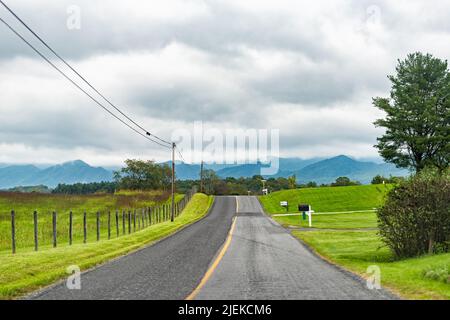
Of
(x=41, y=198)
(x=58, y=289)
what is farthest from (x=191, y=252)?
(x=41, y=198)

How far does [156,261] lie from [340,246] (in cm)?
957

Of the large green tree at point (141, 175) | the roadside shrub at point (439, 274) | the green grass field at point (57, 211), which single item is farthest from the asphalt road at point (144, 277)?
the large green tree at point (141, 175)

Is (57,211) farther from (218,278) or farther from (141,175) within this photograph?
(141,175)

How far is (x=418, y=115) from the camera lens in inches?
2315

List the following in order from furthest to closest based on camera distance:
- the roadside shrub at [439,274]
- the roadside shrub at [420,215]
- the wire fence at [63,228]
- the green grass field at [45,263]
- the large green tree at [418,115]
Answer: the large green tree at [418,115] < the wire fence at [63,228] < the roadside shrub at [420,215] < the green grass field at [45,263] < the roadside shrub at [439,274]

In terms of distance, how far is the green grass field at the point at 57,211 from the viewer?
109 ft

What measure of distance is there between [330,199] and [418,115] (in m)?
18.0

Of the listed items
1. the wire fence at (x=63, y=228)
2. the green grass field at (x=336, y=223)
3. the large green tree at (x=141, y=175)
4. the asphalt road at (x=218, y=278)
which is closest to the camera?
the asphalt road at (x=218, y=278)

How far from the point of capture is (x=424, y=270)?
12.7m

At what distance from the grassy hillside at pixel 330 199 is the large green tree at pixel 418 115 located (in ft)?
19.1

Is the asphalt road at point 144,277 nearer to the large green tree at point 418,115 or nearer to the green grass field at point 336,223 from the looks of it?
the green grass field at point 336,223

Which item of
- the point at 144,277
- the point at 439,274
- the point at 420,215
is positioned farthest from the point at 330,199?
the point at 144,277

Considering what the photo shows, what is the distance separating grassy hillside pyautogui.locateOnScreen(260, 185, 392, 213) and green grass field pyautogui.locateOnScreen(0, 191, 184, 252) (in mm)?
16881
